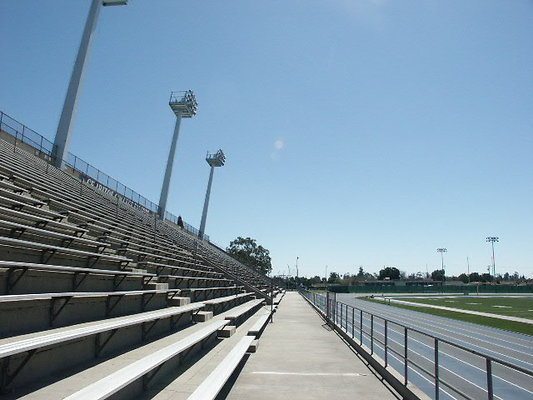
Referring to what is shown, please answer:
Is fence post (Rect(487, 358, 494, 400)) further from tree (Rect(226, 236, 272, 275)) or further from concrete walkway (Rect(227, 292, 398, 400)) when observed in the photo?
tree (Rect(226, 236, 272, 275))

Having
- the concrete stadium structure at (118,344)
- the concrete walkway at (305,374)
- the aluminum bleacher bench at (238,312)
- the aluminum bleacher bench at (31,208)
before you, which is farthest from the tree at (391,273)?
the aluminum bleacher bench at (31,208)

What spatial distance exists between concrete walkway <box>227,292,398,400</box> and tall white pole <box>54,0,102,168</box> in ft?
43.5

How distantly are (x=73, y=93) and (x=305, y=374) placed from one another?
1764 cm

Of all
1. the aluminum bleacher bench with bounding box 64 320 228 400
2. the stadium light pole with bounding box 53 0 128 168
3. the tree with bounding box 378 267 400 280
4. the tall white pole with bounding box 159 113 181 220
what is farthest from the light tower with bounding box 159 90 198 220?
the tree with bounding box 378 267 400 280

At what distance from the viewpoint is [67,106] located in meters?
19.0

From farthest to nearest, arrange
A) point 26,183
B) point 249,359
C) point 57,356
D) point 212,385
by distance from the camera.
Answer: point 26,183
point 249,359
point 212,385
point 57,356

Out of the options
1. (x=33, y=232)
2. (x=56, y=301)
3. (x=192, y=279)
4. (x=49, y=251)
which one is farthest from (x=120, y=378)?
(x=192, y=279)

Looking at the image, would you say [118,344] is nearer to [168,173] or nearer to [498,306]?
[168,173]

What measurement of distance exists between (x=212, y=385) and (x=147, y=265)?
4.85 metres

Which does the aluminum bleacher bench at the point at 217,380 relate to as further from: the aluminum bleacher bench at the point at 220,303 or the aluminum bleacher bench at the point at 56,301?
the aluminum bleacher bench at the point at 220,303

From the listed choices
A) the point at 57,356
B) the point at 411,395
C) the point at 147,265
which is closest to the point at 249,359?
the point at 147,265

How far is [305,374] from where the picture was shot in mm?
7223

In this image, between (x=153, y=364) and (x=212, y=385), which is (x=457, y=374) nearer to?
(x=212, y=385)

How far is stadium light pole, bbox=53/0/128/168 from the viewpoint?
1828 cm
